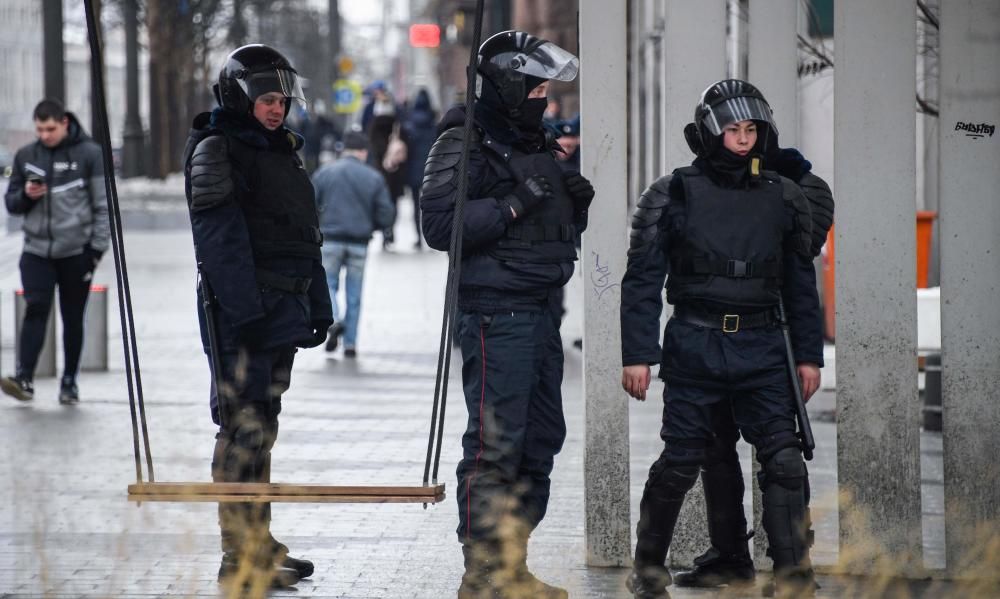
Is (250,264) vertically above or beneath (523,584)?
above

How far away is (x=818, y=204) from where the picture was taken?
5.93 m

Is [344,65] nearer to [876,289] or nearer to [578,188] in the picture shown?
[876,289]

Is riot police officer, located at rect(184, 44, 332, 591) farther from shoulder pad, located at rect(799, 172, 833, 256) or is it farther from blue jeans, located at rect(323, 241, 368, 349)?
blue jeans, located at rect(323, 241, 368, 349)

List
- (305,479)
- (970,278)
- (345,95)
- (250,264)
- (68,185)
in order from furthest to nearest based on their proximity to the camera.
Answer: (345,95)
(68,185)
(305,479)
(970,278)
(250,264)

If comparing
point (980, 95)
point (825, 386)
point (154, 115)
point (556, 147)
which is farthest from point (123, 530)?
point (154, 115)

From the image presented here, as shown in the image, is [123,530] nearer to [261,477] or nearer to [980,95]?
[261,477]

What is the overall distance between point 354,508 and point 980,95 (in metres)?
3.36

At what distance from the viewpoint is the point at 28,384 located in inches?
436

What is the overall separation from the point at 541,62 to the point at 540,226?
0.55m

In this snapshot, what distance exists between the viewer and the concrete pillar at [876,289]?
621 cm

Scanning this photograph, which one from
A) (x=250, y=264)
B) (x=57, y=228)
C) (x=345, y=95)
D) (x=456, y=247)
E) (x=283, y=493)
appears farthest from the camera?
(x=345, y=95)

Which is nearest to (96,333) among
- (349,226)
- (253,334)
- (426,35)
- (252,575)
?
(349,226)

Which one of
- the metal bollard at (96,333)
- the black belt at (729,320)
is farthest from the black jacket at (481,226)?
the metal bollard at (96,333)

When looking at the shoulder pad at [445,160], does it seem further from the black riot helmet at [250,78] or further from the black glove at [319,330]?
the black glove at [319,330]
